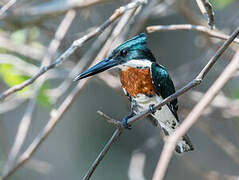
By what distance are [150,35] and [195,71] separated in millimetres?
Result: 738

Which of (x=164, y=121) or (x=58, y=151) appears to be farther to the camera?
(x=58, y=151)

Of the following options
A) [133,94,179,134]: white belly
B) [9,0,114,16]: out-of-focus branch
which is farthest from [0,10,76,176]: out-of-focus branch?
[133,94,179,134]: white belly

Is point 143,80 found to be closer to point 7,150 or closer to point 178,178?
point 7,150

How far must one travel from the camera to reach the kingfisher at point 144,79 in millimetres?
2345

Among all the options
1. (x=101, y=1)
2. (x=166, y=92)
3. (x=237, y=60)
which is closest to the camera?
(x=237, y=60)

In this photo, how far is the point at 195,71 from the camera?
4.00 metres

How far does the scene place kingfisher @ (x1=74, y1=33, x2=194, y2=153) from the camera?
2.34 meters

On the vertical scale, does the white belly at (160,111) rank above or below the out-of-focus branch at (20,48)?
below

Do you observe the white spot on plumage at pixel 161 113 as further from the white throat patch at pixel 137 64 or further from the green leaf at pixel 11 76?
the green leaf at pixel 11 76

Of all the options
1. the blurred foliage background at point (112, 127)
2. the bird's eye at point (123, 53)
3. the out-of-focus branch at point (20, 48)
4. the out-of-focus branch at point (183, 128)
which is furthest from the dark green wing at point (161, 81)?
the out-of-focus branch at point (183, 128)

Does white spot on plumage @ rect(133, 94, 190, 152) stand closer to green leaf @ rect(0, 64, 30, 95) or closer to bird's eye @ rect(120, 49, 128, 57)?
bird's eye @ rect(120, 49, 128, 57)

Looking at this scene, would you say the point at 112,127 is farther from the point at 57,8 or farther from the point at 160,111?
the point at 160,111

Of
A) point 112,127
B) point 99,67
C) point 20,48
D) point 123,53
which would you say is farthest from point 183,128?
point 112,127

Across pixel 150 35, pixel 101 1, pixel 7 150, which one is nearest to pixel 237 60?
pixel 101 1
